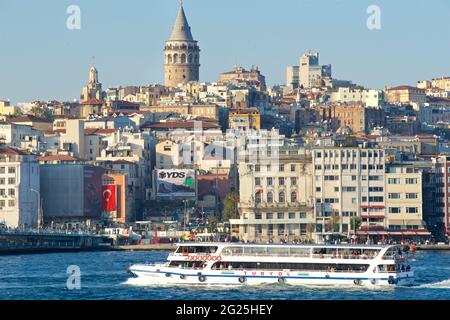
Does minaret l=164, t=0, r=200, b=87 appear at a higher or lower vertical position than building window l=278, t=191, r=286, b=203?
higher

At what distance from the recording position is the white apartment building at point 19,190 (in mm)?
66250

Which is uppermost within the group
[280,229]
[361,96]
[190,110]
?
[361,96]

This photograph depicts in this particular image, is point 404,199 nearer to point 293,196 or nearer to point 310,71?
point 293,196

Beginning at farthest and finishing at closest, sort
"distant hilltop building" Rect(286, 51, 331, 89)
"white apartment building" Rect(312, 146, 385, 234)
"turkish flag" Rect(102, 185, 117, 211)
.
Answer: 1. "distant hilltop building" Rect(286, 51, 331, 89)
2. "turkish flag" Rect(102, 185, 117, 211)
3. "white apartment building" Rect(312, 146, 385, 234)

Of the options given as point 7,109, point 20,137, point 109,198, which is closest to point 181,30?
point 7,109

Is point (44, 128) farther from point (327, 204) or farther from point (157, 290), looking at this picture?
point (157, 290)

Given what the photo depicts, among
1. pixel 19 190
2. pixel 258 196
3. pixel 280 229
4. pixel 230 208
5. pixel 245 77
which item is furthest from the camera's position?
pixel 245 77

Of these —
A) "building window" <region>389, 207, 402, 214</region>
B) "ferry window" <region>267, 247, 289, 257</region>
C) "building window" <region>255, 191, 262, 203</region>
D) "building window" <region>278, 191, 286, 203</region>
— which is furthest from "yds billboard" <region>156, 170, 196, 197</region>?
"ferry window" <region>267, 247, 289, 257</region>

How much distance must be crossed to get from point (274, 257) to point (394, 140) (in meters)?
44.2

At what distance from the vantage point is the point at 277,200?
63.0m

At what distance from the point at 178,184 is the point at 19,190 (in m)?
8.03

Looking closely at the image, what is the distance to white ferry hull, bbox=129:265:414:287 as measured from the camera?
117 ft

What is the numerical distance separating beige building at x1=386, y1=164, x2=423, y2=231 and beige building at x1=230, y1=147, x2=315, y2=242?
114 inches

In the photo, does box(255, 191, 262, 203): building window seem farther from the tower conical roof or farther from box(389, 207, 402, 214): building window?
the tower conical roof
